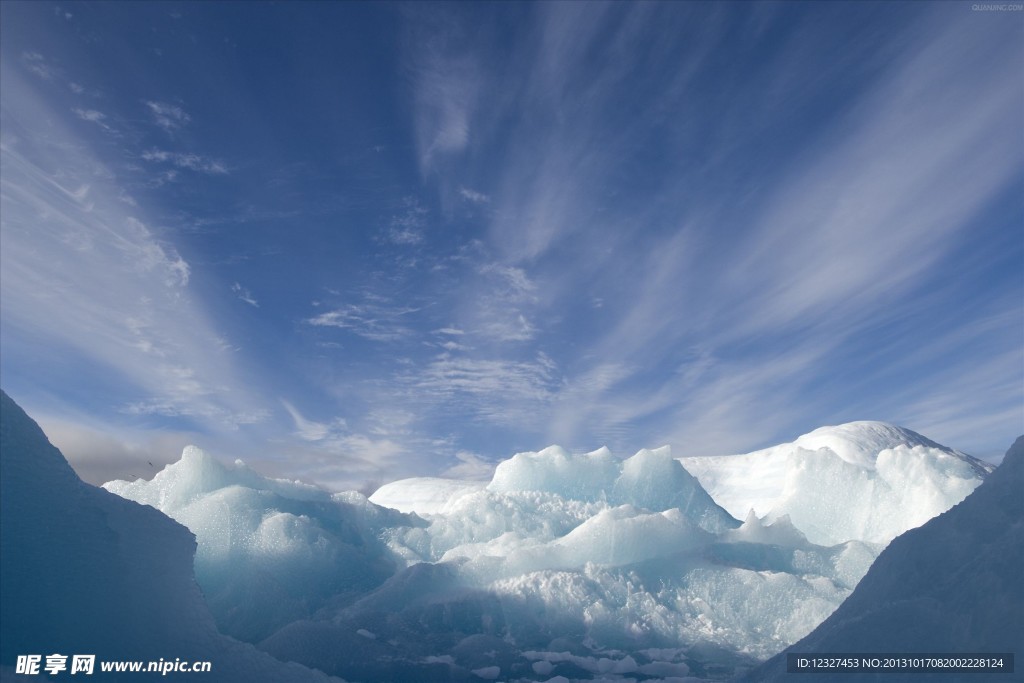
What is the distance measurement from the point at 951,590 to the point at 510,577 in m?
11.3

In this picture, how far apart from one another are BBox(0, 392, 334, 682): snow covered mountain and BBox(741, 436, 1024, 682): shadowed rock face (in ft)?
25.4

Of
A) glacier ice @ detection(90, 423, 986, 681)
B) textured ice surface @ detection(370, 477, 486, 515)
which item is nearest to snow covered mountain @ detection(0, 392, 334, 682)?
glacier ice @ detection(90, 423, 986, 681)

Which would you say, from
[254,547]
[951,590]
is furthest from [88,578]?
[951,590]

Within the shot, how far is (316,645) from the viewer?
39.1ft

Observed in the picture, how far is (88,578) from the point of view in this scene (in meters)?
7.10

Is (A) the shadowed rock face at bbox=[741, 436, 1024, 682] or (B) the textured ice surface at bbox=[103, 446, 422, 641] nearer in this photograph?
(A) the shadowed rock face at bbox=[741, 436, 1024, 682]

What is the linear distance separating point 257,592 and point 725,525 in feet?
62.8

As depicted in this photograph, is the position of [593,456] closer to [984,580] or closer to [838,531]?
[838,531]

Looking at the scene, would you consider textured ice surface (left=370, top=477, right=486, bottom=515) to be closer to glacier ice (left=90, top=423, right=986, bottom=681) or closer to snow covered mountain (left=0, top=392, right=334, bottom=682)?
glacier ice (left=90, top=423, right=986, bottom=681)

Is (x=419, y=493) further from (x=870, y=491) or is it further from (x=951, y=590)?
(x=951, y=590)

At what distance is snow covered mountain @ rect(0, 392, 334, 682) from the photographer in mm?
6527

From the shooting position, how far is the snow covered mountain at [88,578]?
6.53 m

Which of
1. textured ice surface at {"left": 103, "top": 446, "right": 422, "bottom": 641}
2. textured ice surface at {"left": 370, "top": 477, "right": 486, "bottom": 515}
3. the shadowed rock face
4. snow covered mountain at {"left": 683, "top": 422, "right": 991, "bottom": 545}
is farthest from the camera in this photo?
textured ice surface at {"left": 370, "top": 477, "right": 486, "bottom": 515}

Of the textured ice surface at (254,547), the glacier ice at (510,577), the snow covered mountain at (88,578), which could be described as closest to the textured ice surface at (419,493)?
the glacier ice at (510,577)
